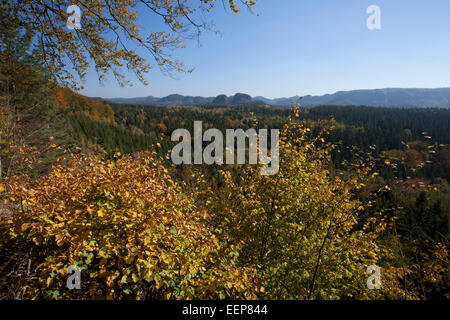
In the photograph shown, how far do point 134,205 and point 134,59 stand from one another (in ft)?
15.1

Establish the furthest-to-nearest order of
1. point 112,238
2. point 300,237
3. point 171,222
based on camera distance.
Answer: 1. point 300,237
2. point 171,222
3. point 112,238

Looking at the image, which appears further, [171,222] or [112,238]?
[171,222]

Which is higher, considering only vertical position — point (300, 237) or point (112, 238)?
point (112, 238)

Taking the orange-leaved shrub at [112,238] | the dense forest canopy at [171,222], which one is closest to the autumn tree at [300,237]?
the dense forest canopy at [171,222]

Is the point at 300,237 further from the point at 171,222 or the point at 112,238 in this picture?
the point at 112,238

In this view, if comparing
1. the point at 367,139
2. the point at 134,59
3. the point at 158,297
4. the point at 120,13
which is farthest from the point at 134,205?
the point at 367,139

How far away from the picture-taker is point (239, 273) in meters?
3.95

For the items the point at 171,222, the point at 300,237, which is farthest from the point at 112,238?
the point at 300,237

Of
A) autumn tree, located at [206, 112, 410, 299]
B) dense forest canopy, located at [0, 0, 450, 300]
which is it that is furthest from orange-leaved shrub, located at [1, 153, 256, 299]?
autumn tree, located at [206, 112, 410, 299]

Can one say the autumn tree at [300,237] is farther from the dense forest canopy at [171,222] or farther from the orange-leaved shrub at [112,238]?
the orange-leaved shrub at [112,238]

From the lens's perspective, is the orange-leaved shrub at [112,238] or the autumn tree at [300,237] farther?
the autumn tree at [300,237]

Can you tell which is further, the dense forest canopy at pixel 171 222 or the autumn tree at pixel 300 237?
the autumn tree at pixel 300 237

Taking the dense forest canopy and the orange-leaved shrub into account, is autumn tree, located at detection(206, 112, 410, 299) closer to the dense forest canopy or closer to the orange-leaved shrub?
the dense forest canopy

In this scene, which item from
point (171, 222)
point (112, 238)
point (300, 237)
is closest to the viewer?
point (112, 238)
